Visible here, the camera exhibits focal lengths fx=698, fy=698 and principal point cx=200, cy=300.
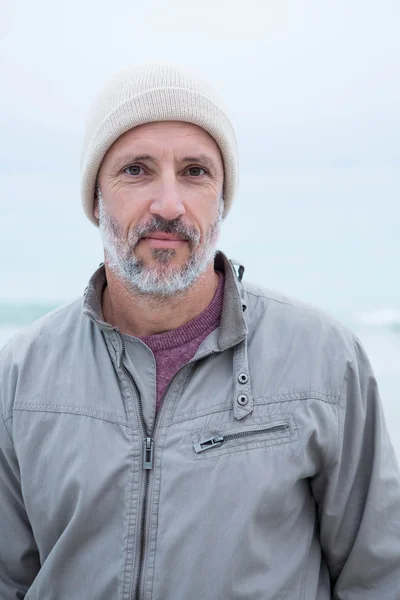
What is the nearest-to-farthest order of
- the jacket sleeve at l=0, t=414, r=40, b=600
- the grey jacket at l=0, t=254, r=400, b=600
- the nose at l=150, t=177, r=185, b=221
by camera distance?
the grey jacket at l=0, t=254, r=400, b=600, the nose at l=150, t=177, r=185, b=221, the jacket sleeve at l=0, t=414, r=40, b=600

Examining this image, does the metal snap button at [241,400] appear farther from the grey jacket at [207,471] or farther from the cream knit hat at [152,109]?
the cream knit hat at [152,109]

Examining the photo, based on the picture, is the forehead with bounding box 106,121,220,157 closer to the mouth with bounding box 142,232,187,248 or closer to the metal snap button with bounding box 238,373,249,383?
the mouth with bounding box 142,232,187,248

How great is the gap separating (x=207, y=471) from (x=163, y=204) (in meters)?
0.66

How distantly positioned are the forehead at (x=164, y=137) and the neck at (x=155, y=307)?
1.09 feet

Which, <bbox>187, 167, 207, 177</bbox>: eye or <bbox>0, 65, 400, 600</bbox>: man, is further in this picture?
<bbox>187, 167, 207, 177</bbox>: eye

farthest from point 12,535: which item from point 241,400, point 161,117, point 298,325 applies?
point 161,117

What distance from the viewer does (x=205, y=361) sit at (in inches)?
68.7

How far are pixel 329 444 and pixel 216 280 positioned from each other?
58 cm

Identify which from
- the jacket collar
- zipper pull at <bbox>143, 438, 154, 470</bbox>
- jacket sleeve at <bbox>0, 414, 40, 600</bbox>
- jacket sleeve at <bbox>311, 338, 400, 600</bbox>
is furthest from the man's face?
jacket sleeve at <bbox>0, 414, 40, 600</bbox>

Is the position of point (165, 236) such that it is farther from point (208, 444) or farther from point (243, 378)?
point (208, 444)

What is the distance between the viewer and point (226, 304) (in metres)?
1.85

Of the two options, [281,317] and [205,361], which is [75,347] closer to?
[205,361]

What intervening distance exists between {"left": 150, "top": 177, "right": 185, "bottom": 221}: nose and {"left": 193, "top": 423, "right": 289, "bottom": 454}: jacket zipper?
21.7 inches

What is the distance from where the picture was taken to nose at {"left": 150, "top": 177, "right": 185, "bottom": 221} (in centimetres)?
174
